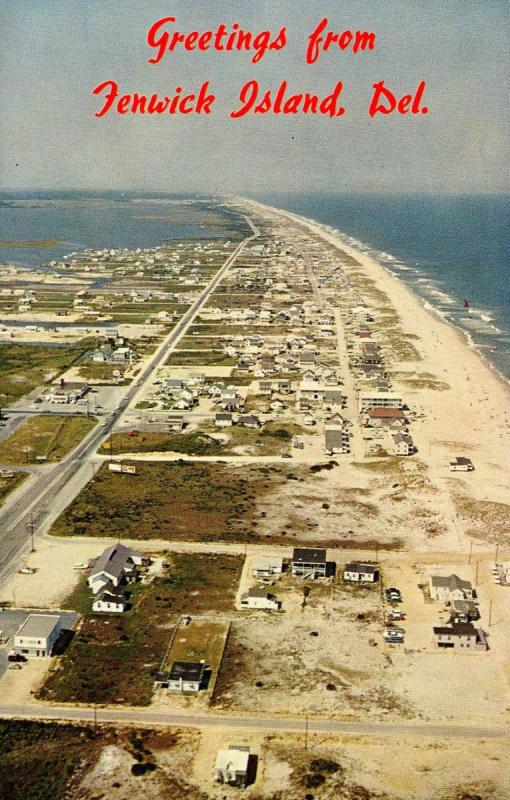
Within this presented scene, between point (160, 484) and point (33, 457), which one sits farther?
point (33, 457)

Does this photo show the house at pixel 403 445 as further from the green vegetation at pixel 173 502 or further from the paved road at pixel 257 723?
the paved road at pixel 257 723

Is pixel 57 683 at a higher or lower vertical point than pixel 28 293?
lower

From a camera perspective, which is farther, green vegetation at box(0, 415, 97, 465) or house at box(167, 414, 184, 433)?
house at box(167, 414, 184, 433)

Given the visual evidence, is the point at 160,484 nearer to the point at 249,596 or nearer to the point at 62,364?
the point at 249,596

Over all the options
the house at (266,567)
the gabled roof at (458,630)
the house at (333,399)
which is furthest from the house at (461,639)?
the house at (333,399)

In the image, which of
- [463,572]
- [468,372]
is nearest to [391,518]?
[463,572]

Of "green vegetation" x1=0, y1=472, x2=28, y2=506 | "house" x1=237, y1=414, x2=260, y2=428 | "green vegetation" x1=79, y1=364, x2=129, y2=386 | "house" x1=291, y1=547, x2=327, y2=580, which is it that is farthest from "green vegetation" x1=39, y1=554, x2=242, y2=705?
"green vegetation" x1=79, y1=364, x2=129, y2=386

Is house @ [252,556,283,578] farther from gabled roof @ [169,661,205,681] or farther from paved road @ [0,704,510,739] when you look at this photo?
paved road @ [0,704,510,739]
